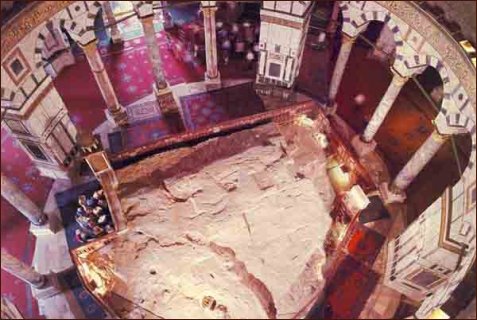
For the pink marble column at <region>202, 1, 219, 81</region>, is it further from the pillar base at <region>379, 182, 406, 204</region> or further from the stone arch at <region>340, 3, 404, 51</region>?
the pillar base at <region>379, 182, 406, 204</region>

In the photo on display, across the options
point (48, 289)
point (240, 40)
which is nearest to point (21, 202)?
point (48, 289)

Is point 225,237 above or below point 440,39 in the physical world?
below

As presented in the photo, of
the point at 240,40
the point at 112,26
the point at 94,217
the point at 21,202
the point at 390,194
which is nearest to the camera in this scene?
the point at 94,217

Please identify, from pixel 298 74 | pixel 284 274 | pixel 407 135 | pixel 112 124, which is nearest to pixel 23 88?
pixel 112 124

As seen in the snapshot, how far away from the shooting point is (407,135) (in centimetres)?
1225

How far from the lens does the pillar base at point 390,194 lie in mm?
11188

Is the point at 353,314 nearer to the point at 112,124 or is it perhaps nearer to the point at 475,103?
the point at 475,103

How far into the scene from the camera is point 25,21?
8461 millimetres

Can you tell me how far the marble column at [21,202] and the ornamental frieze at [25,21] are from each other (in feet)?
8.75

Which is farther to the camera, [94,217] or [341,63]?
[341,63]

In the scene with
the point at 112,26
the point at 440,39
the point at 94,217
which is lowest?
the point at 94,217

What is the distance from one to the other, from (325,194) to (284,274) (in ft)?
6.72

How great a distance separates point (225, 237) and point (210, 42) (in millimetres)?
5317

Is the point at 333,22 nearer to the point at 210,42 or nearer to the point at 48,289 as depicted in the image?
the point at 210,42
